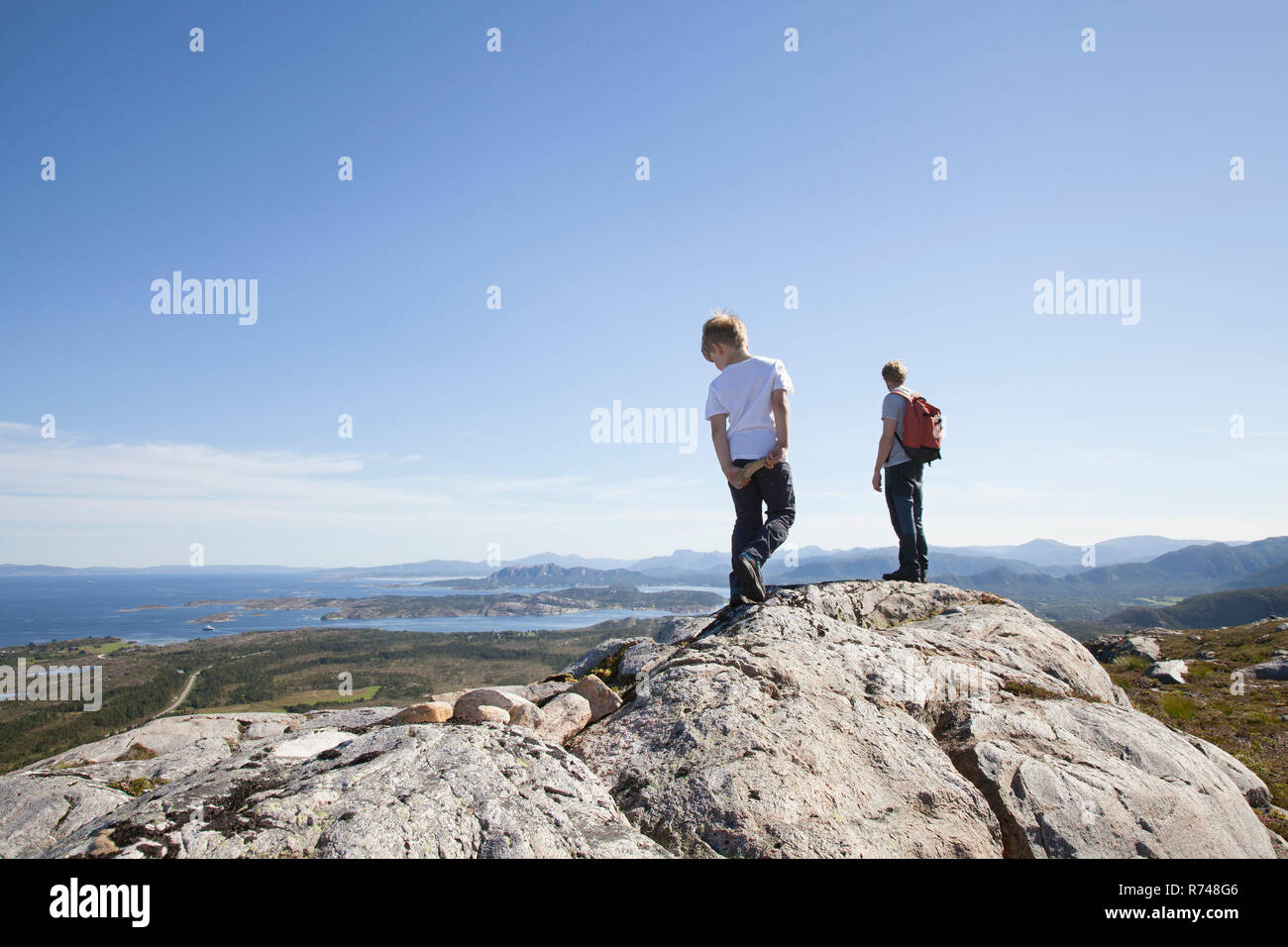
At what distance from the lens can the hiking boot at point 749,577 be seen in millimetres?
6875

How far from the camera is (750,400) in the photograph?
280 inches

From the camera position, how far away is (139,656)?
139625mm

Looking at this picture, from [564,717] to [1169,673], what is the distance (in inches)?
1256

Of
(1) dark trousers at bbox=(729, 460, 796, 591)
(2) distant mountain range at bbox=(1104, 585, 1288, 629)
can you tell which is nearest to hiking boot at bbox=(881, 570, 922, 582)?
(1) dark trousers at bbox=(729, 460, 796, 591)

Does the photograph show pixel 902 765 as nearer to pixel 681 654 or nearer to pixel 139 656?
pixel 681 654

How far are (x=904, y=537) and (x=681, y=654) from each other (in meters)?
5.50

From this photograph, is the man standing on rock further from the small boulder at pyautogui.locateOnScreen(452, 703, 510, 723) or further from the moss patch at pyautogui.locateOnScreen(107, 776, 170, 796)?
the moss patch at pyautogui.locateOnScreen(107, 776, 170, 796)

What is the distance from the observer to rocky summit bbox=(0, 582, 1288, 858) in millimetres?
3158

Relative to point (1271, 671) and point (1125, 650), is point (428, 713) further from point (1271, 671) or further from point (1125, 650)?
point (1125, 650)

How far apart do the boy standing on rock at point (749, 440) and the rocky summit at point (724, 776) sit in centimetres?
65

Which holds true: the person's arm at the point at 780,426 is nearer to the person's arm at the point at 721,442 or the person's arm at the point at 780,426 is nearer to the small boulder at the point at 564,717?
the person's arm at the point at 721,442

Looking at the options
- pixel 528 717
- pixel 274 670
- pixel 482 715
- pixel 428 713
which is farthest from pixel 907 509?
pixel 274 670
